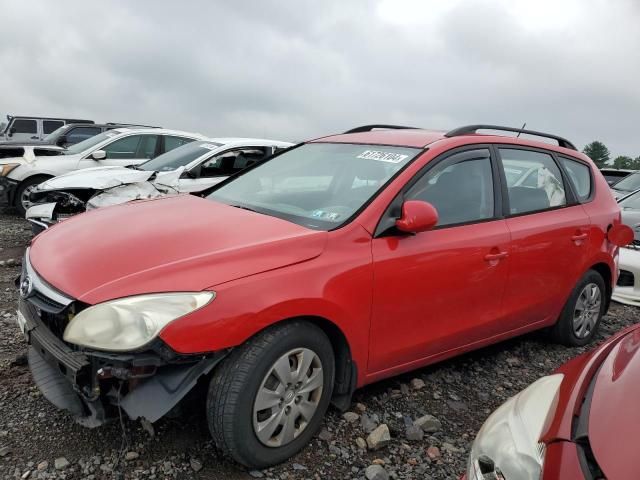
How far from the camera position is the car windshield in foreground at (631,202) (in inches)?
281

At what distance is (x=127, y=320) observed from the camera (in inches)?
84.5

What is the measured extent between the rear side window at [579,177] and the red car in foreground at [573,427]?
235cm

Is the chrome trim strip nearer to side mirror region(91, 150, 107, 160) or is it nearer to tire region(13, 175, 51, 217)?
tire region(13, 175, 51, 217)

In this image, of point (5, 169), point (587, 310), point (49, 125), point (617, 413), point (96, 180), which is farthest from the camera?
point (49, 125)

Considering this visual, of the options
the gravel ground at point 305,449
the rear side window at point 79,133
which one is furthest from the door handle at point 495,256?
the rear side window at point 79,133

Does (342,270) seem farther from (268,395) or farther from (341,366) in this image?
(268,395)

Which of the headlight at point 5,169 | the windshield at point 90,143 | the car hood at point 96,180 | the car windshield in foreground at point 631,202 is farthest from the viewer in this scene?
the windshield at point 90,143

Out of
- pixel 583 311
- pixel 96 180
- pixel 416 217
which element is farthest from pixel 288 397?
pixel 96 180

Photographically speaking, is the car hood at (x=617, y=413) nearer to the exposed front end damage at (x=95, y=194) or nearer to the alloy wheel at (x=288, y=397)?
the alloy wheel at (x=288, y=397)

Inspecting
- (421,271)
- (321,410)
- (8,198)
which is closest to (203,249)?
(321,410)

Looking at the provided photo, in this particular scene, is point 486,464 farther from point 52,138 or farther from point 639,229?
point 52,138

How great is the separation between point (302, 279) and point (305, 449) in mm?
890

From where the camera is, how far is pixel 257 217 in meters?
2.93

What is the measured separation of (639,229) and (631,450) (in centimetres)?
559
